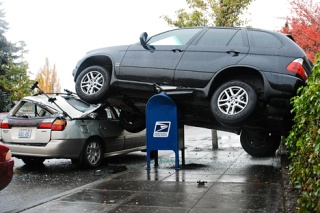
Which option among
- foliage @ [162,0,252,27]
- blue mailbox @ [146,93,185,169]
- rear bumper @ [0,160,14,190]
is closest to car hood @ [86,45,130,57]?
blue mailbox @ [146,93,185,169]

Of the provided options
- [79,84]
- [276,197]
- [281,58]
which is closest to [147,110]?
[79,84]

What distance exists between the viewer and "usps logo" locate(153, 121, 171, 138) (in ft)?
26.7

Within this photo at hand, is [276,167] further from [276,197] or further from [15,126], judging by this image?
[15,126]

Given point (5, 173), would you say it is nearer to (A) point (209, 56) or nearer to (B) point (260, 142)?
(A) point (209, 56)

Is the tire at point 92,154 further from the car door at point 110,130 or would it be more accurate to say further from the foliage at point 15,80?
the foliage at point 15,80

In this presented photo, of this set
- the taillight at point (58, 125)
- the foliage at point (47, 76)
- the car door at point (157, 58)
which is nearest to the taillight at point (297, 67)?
the car door at point (157, 58)

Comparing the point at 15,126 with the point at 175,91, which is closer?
the point at 175,91

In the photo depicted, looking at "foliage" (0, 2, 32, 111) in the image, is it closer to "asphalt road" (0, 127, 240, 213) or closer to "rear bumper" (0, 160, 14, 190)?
"asphalt road" (0, 127, 240, 213)

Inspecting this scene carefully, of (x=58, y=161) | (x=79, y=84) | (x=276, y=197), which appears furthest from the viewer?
(x=58, y=161)

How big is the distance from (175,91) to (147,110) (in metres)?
0.79

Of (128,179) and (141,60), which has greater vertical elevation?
(141,60)

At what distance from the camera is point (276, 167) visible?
28.2ft

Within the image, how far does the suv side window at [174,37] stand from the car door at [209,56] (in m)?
0.22

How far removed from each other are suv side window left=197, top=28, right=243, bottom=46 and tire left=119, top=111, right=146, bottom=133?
2.80 m
